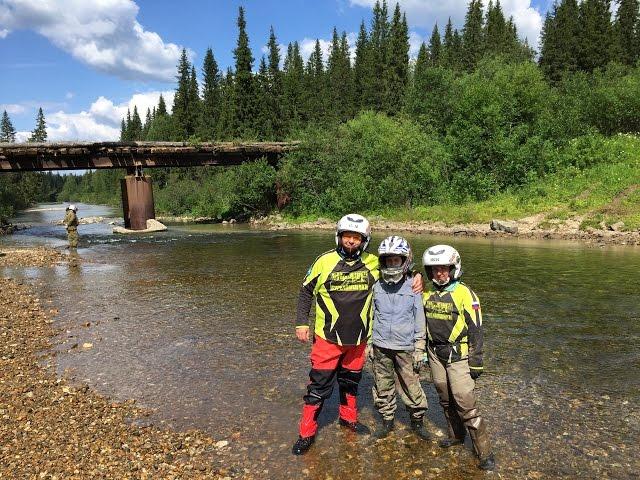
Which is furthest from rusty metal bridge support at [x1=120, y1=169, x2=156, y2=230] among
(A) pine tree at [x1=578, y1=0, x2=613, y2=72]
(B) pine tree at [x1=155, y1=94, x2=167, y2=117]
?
(B) pine tree at [x1=155, y1=94, x2=167, y2=117]

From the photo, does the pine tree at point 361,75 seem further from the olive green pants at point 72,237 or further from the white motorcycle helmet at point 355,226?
the white motorcycle helmet at point 355,226

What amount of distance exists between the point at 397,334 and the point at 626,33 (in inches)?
3900

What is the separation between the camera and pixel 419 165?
4331 centimetres

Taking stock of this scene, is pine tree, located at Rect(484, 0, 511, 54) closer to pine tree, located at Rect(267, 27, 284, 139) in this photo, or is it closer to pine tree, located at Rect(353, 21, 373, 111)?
pine tree, located at Rect(353, 21, 373, 111)

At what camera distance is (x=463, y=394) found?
5.23 m

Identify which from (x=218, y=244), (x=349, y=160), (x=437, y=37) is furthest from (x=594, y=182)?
(x=437, y=37)

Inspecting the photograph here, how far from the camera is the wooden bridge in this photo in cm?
3747

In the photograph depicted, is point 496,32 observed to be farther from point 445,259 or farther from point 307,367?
point 445,259

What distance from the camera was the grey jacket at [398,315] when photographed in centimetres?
571

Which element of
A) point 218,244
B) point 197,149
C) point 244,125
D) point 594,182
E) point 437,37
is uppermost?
point 437,37

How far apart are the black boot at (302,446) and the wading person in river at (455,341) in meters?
1.66

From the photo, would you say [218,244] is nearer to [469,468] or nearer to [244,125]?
[469,468]

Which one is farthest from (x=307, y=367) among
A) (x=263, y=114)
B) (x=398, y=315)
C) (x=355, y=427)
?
(x=263, y=114)

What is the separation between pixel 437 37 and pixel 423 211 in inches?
3579
